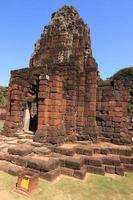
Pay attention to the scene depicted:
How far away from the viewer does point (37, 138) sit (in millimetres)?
8117

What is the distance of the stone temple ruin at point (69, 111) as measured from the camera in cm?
685

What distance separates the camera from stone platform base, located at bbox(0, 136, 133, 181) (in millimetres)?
5891

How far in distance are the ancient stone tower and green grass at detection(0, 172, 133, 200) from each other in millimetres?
2649

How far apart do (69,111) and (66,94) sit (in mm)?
839

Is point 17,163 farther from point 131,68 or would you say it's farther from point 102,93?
point 131,68

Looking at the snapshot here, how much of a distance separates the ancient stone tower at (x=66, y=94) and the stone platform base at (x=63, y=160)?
39.6 inches

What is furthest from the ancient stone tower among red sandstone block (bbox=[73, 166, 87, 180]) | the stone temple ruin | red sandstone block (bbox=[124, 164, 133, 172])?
red sandstone block (bbox=[73, 166, 87, 180])

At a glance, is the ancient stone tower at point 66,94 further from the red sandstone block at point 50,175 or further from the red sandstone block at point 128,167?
the red sandstone block at point 50,175

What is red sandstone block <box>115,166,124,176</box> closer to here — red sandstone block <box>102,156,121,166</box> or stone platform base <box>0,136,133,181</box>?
stone platform base <box>0,136,133,181</box>

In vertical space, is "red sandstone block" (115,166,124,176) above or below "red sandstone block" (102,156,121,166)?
below

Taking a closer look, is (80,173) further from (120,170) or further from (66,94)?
(66,94)

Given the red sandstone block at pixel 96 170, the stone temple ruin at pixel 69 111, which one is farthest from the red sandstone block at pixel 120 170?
the red sandstone block at pixel 96 170

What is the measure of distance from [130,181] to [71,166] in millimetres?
1921

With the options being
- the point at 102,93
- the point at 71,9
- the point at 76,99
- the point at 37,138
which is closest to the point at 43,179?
the point at 37,138
